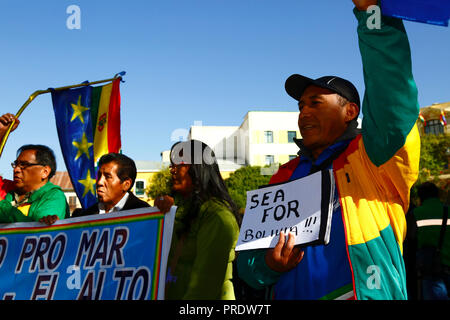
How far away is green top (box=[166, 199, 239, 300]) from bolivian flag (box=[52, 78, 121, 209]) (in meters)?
2.87

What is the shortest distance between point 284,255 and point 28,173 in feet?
9.17

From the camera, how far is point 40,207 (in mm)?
3473

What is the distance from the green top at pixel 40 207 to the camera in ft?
11.3

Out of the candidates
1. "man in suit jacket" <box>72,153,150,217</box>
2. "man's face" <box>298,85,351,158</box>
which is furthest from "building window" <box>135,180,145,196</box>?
"man's face" <box>298,85,351,158</box>

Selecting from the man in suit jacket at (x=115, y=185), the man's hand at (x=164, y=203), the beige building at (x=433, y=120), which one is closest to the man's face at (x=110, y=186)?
the man in suit jacket at (x=115, y=185)

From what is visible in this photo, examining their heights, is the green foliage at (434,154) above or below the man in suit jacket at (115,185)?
below

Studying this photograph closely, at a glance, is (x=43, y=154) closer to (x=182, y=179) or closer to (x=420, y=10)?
(x=182, y=179)

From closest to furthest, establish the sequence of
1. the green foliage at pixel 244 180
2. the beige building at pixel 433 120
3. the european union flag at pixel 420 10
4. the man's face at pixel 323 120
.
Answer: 1. the european union flag at pixel 420 10
2. the man's face at pixel 323 120
3. the green foliage at pixel 244 180
4. the beige building at pixel 433 120

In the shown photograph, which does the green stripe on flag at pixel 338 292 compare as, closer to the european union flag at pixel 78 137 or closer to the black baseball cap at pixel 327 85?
the black baseball cap at pixel 327 85

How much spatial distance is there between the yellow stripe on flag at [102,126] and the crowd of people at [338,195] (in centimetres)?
255

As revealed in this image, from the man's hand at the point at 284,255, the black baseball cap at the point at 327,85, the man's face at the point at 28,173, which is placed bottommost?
the man's hand at the point at 284,255

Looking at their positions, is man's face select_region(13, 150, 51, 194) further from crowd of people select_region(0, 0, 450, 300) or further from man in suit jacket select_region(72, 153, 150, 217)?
crowd of people select_region(0, 0, 450, 300)

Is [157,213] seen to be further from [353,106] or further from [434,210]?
[434,210]
